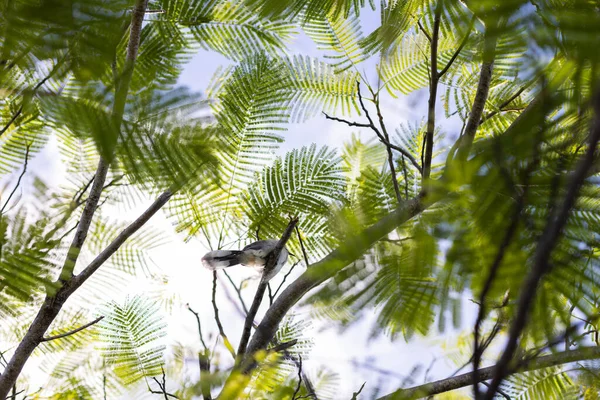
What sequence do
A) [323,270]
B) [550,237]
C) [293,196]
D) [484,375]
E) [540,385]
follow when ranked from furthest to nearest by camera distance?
1. [293,196]
2. [540,385]
3. [484,375]
4. [323,270]
5. [550,237]

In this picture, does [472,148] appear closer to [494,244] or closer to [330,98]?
[494,244]

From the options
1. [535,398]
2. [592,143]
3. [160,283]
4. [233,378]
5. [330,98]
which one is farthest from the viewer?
[160,283]

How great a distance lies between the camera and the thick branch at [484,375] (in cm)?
75

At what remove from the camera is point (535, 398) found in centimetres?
116

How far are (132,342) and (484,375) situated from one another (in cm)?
82

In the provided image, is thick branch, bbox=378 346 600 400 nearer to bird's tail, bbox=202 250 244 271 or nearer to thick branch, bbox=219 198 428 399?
thick branch, bbox=219 198 428 399

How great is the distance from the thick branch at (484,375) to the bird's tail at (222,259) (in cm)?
45

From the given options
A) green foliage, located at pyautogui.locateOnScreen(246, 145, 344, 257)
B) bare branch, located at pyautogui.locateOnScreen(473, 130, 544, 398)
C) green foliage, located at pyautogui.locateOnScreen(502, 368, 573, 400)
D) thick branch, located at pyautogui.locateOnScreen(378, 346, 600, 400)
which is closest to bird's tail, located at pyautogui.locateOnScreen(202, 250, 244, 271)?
green foliage, located at pyautogui.locateOnScreen(246, 145, 344, 257)

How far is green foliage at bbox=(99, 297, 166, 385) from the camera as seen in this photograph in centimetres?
136

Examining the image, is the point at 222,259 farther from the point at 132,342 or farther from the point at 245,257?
the point at 132,342

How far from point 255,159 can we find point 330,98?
339 mm

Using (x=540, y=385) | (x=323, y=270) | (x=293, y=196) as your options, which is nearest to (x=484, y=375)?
(x=540, y=385)

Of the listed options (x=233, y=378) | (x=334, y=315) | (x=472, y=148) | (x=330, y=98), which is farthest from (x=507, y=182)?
(x=330, y=98)

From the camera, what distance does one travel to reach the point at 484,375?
1000mm
